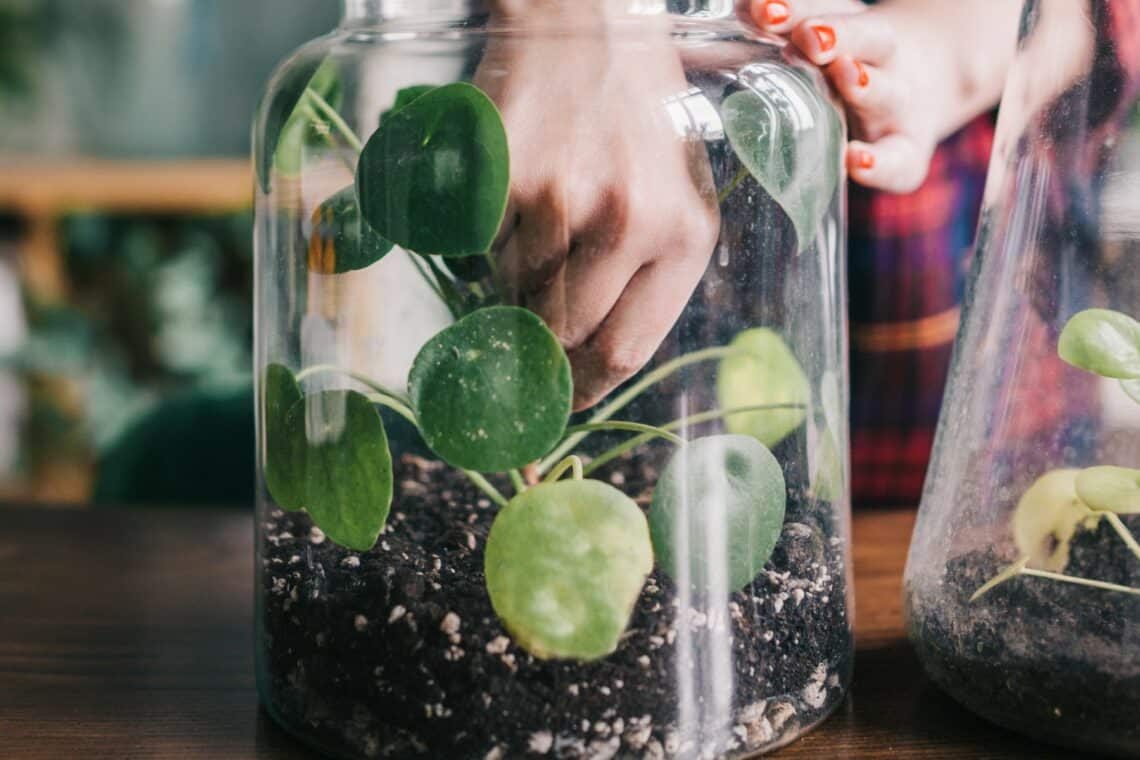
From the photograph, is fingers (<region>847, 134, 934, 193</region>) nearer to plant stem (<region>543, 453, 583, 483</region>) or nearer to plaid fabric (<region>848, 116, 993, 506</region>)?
plant stem (<region>543, 453, 583, 483</region>)

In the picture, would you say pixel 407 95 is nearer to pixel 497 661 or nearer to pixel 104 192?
pixel 497 661

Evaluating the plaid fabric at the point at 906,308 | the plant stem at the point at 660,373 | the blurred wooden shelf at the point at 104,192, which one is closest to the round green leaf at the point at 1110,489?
the plant stem at the point at 660,373

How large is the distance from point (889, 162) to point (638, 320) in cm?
18

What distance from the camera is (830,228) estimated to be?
0.43 metres

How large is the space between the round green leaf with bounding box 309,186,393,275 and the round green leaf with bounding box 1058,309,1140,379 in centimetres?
22

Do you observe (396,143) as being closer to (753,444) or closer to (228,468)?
(753,444)

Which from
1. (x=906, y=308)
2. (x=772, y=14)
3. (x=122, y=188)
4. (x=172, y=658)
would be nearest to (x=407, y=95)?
(x=772, y=14)

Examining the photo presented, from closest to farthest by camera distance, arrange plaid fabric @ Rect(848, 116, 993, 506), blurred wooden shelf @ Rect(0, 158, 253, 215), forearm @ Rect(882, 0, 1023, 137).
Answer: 1. forearm @ Rect(882, 0, 1023, 137)
2. plaid fabric @ Rect(848, 116, 993, 506)
3. blurred wooden shelf @ Rect(0, 158, 253, 215)

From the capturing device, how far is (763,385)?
1.30 feet

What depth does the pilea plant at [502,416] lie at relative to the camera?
336 mm

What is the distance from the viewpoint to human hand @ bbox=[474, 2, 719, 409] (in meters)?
0.35

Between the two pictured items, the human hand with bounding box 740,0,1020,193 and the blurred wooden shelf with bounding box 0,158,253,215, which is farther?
the blurred wooden shelf with bounding box 0,158,253,215

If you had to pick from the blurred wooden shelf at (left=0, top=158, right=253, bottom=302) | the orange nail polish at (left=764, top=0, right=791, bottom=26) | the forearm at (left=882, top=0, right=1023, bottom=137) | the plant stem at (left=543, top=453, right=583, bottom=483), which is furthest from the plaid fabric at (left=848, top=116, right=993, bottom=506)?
→ the blurred wooden shelf at (left=0, top=158, right=253, bottom=302)

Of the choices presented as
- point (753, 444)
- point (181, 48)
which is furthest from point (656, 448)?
point (181, 48)
